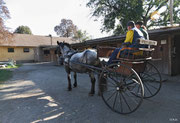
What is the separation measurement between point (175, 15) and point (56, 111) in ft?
66.8

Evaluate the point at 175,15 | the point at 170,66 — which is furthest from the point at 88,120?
the point at 175,15

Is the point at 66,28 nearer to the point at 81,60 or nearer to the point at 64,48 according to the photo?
the point at 64,48

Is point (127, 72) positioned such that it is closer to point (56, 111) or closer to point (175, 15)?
point (56, 111)

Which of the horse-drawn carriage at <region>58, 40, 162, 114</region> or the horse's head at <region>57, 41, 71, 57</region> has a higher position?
the horse's head at <region>57, 41, 71, 57</region>

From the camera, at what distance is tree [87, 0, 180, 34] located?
15.1 meters

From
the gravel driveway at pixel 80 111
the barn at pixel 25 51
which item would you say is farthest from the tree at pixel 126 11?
the gravel driveway at pixel 80 111

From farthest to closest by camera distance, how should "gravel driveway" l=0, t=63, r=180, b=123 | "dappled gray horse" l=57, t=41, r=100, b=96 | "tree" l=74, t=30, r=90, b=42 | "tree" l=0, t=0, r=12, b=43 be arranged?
"tree" l=74, t=30, r=90, b=42, "tree" l=0, t=0, r=12, b=43, "dappled gray horse" l=57, t=41, r=100, b=96, "gravel driveway" l=0, t=63, r=180, b=123

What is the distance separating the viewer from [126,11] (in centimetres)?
1481

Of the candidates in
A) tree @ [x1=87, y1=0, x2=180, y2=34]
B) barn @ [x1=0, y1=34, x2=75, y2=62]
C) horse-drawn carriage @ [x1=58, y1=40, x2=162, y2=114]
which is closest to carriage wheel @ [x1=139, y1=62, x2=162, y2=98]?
horse-drawn carriage @ [x1=58, y1=40, x2=162, y2=114]

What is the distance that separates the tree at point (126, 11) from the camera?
15.1 meters

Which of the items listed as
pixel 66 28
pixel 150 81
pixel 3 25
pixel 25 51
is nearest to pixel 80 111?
pixel 150 81

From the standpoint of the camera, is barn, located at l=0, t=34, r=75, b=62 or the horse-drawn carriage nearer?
the horse-drawn carriage

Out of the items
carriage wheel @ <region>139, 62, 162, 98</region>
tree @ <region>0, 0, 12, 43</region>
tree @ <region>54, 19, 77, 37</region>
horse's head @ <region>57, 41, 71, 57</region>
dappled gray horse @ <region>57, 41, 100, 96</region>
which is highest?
tree @ <region>54, 19, 77, 37</region>

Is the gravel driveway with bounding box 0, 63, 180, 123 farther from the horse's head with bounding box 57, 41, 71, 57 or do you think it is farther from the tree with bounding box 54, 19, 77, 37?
the tree with bounding box 54, 19, 77, 37
